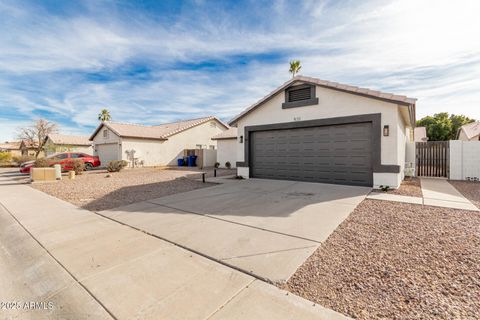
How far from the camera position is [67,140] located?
33625 millimetres

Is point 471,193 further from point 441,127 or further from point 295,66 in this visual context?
point 441,127

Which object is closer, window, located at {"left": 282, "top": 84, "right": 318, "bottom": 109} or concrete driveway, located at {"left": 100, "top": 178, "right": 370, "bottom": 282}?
concrete driveway, located at {"left": 100, "top": 178, "right": 370, "bottom": 282}

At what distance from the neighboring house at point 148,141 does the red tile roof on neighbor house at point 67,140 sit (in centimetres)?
1423

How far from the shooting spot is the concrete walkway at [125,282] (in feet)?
7.02

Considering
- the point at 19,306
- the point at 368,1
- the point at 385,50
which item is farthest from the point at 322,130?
the point at 19,306

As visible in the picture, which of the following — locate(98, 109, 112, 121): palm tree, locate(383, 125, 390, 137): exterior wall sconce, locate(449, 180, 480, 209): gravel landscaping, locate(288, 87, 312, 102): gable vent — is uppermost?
locate(98, 109, 112, 121): palm tree

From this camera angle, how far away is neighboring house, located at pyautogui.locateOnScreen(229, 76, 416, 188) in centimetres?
805

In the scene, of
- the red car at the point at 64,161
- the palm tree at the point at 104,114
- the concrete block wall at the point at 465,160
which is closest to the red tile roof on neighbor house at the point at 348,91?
the concrete block wall at the point at 465,160

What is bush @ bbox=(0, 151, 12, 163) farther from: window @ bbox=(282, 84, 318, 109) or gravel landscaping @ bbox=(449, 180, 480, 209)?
gravel landscaping @ bbox=(449, 180, 480, 209)

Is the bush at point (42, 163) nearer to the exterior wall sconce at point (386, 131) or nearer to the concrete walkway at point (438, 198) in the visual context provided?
the concrete walkway at point (438, 198)

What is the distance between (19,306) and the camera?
235 centimetres

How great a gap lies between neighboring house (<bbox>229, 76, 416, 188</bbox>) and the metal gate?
2.63m

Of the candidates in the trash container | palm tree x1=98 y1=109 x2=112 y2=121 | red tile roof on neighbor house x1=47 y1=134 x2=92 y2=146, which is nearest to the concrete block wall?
the trash container

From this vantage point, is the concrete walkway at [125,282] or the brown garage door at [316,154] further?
the brown garage door at [316,154]
